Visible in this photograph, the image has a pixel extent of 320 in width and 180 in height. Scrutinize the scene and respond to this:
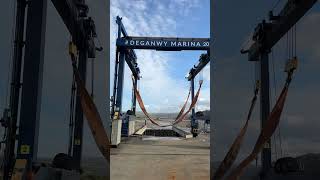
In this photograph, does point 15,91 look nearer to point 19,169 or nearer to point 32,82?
point 32,82

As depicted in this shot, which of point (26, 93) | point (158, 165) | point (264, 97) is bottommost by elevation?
point (158, 165)

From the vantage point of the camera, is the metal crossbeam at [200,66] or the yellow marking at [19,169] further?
the metal crossbeam at [200,66]

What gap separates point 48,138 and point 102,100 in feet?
16.7

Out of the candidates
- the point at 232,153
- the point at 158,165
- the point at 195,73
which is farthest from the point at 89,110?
the point at 195,73

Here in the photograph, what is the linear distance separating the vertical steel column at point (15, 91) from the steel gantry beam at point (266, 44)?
19.9ft

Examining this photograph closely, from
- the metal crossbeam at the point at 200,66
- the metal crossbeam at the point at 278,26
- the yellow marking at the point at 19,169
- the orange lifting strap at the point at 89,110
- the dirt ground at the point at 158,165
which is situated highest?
the metal crossbeam at the point at 200,66

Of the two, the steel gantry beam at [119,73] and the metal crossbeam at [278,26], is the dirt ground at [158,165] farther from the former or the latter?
the steel gantry beam at [119,73]

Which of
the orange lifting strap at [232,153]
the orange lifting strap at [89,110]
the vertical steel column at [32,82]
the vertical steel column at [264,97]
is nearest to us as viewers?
the vertical steel column at [32,82]

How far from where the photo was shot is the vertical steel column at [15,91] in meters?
7.70

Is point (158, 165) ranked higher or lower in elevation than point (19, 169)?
lower

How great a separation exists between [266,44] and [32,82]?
22.3ft

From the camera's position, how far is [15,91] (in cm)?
788

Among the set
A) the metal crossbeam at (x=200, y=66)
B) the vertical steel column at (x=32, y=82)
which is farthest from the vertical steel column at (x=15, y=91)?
the metal crossbeam at (x=200, y=66)

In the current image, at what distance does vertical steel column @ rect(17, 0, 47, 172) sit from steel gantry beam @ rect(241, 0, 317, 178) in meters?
5.75
